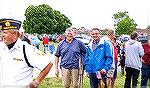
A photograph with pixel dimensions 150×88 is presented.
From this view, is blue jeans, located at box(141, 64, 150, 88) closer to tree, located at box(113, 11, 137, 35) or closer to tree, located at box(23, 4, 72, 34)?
tree, located at box(113, 11, 137, 35)

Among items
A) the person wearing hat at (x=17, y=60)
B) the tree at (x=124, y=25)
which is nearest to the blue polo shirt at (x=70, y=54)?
the person wearing hat at (x=17, y=60)

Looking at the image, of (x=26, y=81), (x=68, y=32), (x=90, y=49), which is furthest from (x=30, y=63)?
(x=68, y=32)

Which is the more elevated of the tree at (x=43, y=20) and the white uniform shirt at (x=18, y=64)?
the tree at (x=43, y=20)

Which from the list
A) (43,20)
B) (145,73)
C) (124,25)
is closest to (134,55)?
(145,73)

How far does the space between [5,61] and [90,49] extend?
3855 mm

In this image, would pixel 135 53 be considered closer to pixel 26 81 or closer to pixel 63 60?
pixel 63 60

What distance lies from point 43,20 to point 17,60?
40431 millimetres

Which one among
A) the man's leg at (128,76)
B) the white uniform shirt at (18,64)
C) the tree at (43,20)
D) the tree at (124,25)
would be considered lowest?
the man's leg at (128,76)

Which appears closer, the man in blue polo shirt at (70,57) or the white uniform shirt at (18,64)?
the white uniform shirt at (18,64)

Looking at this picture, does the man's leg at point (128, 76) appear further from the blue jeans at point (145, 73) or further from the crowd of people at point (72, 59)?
the blue jeans at point (145, 73)

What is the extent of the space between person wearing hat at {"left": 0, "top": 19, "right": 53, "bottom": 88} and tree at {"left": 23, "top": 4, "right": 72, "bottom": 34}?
30739 mm

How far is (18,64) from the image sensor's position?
409 centimetres

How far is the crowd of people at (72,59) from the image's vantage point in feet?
13.5

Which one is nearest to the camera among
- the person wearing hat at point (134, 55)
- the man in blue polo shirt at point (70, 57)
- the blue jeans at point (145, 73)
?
the man in blue polo shirt at point (70, 57)
